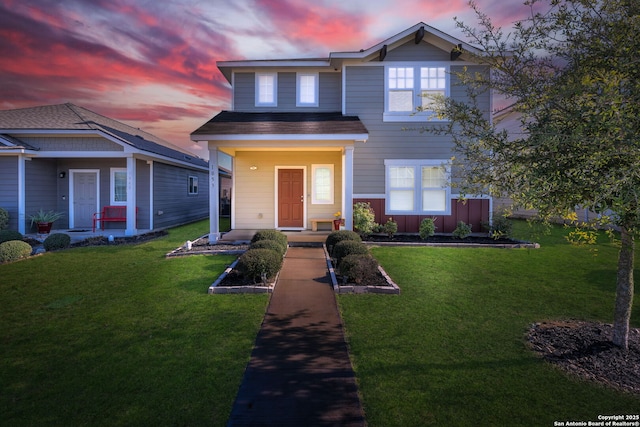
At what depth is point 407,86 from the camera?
13.0m

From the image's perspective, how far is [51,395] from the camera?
3.31 metres

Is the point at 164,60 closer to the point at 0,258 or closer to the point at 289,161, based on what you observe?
the point at 289,161


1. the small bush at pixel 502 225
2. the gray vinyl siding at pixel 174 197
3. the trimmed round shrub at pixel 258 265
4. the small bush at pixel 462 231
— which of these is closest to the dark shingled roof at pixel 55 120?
the gray vinyl siding at pixel 174 197

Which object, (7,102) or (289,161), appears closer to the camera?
(289,161)

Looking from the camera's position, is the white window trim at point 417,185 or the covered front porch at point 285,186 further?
the covered front porch at point 285,186

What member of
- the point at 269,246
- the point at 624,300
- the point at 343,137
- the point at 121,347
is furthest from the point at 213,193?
the point at 624,300

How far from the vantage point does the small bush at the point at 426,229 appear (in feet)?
39.4

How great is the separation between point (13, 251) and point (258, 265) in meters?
8.01

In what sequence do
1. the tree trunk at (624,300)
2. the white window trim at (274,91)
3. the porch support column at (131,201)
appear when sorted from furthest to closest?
1. the white window trim at (274,91)
2. the porch support column at (131,201)
3. the tree trunk at (624,300)

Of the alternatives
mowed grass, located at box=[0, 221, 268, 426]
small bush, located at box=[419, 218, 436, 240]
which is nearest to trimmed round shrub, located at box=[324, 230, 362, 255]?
mowed grass, located at box=[0, 221, 268, 426]

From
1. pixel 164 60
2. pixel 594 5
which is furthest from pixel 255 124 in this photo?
pixel 594 5

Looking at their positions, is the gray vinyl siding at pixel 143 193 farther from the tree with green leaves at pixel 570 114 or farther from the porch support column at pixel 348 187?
the tree with green leaves at pixel 570 114

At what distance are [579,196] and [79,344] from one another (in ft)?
20.9

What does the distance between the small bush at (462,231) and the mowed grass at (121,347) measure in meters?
8.77
